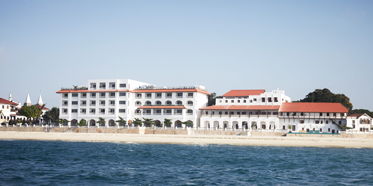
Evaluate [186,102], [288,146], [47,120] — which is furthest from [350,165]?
[47,120]

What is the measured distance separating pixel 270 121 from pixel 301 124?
230 inches

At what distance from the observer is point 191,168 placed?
120 feet

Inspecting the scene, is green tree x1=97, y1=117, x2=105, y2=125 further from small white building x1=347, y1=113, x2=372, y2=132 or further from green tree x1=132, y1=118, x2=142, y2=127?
small white building x1=347, y1=113, x2=372, y2=132

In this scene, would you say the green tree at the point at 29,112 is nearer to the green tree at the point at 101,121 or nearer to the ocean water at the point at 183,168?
the green tree at the point at 101,121

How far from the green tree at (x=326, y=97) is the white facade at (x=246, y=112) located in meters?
13.1

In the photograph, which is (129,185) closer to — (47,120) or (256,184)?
(256,184)

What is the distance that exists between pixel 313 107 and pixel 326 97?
16.0m

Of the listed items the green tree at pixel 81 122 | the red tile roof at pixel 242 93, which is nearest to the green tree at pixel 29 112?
the green tree at pixel 81 122

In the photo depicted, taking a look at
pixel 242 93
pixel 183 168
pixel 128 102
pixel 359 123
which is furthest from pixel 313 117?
pixel 183 168

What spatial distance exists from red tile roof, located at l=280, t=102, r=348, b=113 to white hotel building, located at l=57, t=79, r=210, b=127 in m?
18.5

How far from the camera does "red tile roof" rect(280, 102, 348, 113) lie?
78.8m

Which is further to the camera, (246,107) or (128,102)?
(128,102)

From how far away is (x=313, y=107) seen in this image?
8094 centimetres

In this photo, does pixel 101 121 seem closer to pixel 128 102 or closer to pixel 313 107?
pixel 128 102
